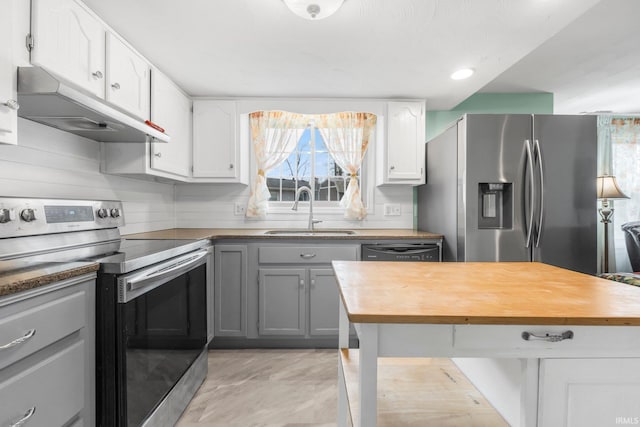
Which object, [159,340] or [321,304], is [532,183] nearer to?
[321,304]

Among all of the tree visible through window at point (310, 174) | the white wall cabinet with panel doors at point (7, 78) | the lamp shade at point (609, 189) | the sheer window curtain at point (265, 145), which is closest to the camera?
the white wall cabinet with panel doors at point (7, 78)

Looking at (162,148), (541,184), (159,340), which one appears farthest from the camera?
(162,148)

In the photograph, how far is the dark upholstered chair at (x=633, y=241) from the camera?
3.76m

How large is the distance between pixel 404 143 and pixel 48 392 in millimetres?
2788

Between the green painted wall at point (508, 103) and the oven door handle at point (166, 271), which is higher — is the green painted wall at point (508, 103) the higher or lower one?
the higher one

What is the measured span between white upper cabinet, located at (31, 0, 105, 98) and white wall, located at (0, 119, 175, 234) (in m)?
0.39

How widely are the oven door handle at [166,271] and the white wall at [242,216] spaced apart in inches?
42.5

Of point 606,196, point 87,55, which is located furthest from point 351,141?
point 606,196

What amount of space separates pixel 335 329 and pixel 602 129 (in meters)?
4.61

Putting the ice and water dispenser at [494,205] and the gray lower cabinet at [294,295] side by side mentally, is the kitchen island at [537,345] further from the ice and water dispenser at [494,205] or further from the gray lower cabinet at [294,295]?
the gray lower cabinet at [294,295]

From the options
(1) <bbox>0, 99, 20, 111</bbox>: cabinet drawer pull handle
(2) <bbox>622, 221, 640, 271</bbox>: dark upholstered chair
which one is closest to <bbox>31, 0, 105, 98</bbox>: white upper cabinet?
(1) <bbox>0, 99, 20, 111</bbox>: cabinet drawer pull handle

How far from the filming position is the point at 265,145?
124 inches

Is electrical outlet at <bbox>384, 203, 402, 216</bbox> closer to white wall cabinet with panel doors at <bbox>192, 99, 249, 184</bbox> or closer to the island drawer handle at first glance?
white wall cabinet with panel doors at <bbox>192, 99, 249, 184</bbox>

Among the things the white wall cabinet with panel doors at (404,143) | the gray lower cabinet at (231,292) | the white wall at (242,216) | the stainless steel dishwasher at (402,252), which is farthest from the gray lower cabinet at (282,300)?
the white wall cabinet with panel doors at (404,143)
